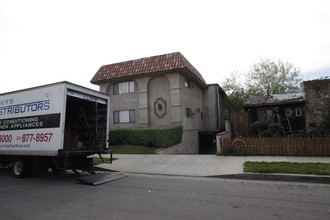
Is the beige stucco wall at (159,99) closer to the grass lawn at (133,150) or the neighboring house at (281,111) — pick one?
the grass lawn at (133,150)

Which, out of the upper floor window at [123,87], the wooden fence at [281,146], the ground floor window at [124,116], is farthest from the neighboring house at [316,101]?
the upper floor window at [123,87]

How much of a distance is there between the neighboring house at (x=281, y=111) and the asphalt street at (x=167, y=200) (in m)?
13.5

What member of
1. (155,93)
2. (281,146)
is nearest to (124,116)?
(155,93)

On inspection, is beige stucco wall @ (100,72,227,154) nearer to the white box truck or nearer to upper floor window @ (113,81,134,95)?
upper floor window @ (113,81,134,95)

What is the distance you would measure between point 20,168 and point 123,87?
13515 millimetres

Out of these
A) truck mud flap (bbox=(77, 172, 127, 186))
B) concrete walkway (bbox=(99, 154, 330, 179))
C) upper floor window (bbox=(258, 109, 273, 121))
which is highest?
upper floor window (bbox=(258, 109, 273, 121))

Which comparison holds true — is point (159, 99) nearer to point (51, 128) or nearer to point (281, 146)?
point (281, 146)

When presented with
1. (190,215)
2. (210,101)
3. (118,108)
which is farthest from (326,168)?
(210,101)

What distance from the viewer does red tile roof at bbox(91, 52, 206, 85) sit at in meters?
19.1

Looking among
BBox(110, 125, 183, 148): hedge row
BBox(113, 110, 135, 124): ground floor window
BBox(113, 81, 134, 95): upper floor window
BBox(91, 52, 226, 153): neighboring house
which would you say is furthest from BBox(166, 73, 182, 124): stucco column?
BBox(113, 81, 134, 95): upper floor window

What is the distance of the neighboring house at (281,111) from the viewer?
18672 mm

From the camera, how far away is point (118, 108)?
2167 centimetres

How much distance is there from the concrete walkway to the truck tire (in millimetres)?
3244

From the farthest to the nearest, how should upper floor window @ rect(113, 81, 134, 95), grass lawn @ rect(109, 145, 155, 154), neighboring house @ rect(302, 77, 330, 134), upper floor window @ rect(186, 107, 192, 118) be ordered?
upper floor window @ rect(113, 81, 134, 95) → upper floor window @ rect(186, 107, 192, 118) → neighboring house @ rect(302, 77, 330, 134) → grass lawn @ rect(109, 145, 155, 154)
